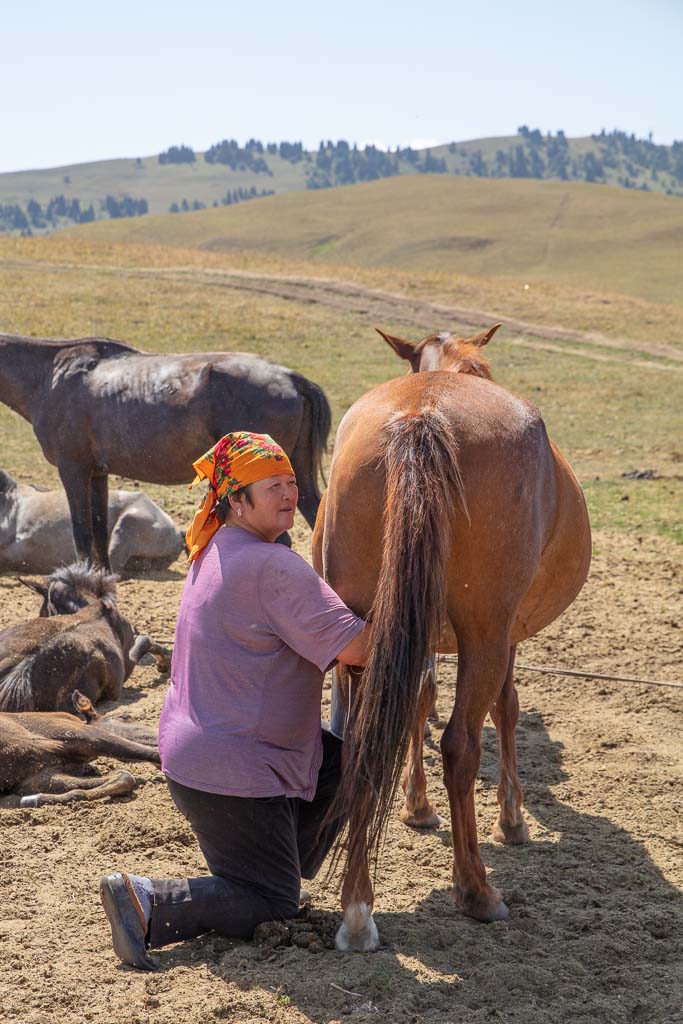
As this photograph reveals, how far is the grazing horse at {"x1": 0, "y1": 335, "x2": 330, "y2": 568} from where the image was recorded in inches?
318

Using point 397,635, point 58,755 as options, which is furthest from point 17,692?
point 397,635

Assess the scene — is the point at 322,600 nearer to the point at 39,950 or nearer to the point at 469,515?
the point at 469,515

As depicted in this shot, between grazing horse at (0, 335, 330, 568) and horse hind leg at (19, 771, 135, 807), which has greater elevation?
grazing horse at (0, 335, 330, 568)

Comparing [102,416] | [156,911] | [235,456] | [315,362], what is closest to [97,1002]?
[156,911]

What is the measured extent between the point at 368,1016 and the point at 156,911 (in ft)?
2.63

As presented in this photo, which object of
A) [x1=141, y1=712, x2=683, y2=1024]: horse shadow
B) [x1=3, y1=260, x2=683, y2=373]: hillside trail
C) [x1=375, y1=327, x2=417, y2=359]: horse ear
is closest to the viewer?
[x1=141, y1=712, x2=683, y2=1024]: horse shadow

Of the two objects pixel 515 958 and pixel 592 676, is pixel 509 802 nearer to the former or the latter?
pixel 515 958

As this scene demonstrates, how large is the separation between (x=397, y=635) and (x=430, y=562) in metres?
0.27

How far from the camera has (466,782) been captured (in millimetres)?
3816

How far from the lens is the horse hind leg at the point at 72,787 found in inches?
197

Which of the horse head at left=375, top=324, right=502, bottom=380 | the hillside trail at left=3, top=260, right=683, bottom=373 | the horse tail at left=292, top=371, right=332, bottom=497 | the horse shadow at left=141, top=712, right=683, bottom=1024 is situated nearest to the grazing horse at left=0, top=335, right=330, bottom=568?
the horse tail at left=292, top=371, right=332, bottom=497

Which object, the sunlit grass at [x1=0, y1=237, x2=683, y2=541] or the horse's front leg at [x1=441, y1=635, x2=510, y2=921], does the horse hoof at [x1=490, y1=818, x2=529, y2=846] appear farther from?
the sunlit grass at [x1=0, y1=237, x2=683, y2=541]

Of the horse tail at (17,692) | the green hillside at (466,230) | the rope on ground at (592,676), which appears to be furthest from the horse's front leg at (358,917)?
the green hillside at (466,230)

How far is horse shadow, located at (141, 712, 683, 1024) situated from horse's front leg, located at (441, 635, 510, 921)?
115mm
